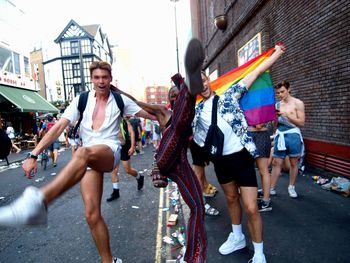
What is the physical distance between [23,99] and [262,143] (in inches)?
816

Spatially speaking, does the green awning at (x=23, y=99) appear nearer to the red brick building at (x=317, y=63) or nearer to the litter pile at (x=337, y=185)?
the red brick building at (x=317, y=63)

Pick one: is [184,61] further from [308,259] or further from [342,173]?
[342,173]

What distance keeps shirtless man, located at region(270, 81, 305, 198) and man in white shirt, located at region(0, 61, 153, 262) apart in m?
2.75

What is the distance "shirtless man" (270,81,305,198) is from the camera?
4.62m

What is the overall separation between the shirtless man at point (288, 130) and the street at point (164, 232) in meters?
0.63

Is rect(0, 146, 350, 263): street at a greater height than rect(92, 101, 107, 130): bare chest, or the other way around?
rect(92, 101, 107, 130): bare chest

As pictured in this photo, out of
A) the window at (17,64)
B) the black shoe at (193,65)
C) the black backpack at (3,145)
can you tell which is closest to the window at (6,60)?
the window at (17,64)

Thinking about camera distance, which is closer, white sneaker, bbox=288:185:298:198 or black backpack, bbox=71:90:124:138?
black backpack, bbox=71:90:124:138

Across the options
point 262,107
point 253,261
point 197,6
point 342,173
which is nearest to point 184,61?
point 262,107

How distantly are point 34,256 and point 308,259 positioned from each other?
10.7 ft

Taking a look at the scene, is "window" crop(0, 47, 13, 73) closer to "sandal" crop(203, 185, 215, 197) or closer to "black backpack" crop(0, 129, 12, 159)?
"sandal" crop(203, 185, 215, 197)

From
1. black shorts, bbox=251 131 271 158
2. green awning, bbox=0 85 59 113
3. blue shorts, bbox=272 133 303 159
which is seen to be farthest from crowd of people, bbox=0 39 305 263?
green awning, bbox=0 85 59 113

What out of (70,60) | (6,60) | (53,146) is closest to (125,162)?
(53,146)

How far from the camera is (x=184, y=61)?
1.96 metres
